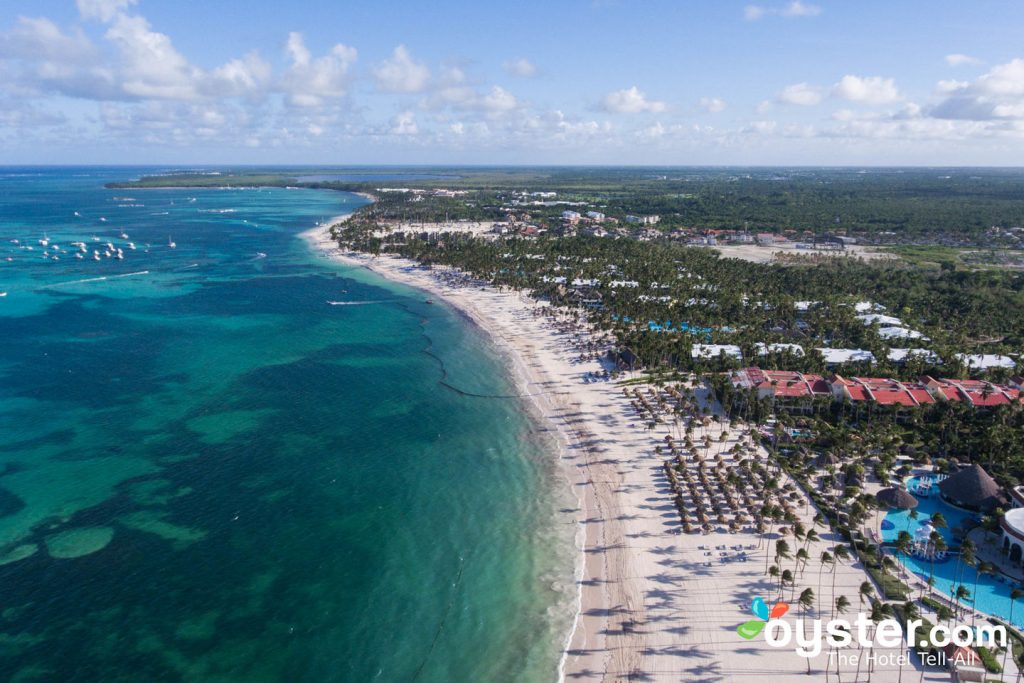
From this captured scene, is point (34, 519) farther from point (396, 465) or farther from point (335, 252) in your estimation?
point (335, 252)

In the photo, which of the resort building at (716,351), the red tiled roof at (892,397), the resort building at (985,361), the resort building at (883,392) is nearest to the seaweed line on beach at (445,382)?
the resort building at (716,351)


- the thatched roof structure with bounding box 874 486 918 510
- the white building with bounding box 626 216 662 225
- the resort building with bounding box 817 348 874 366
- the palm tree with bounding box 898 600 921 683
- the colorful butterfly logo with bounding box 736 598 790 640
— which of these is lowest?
the colorful butterfly logo with bounding box 736 598 790 640

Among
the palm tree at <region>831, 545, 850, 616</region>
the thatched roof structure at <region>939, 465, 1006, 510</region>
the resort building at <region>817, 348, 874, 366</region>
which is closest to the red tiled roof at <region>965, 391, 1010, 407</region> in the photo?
the resort building at <region>817, 348, 874, 366</region>

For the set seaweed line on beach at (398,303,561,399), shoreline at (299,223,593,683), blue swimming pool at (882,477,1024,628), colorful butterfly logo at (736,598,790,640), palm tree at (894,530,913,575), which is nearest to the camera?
colorful butterfly logo at (736,598,790,640)

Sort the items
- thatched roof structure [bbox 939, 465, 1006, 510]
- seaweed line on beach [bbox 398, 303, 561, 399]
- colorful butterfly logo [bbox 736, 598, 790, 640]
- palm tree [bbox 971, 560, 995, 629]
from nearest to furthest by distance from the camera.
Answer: colorful butterfly logo [bbox 736, 598, 790, 640], palm tree [bbox 971, 560, 995, 629], thatched roof structure [bbox 939, 465, 1006, 510], seaweed line on beach [bbox 398, 303, 561, 399]

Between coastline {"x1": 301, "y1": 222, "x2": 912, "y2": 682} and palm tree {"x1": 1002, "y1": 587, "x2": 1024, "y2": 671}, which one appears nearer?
palm tree {"x1": 1002, "y1": 587, "x2": 1024, "y2": 671}

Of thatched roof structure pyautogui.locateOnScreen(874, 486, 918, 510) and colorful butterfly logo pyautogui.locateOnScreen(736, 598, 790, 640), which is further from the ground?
thatched roof structure pyautogui.locateOnScreen(874, 486, 918, 510)

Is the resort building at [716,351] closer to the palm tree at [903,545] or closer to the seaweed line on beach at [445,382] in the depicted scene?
the seaweed line on beach at [445,382]

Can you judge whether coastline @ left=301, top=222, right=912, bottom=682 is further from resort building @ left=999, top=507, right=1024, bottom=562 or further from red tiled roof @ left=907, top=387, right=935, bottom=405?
red tiled roof @ left=907, top=387, right=935, bottom=405

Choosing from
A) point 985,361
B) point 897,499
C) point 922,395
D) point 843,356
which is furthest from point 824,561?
point 985,361
